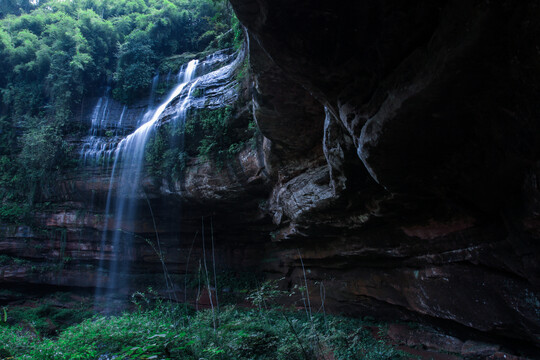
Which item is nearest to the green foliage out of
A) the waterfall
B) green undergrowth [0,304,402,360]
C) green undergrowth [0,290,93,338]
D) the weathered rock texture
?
the waterfall

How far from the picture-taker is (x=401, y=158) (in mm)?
3320

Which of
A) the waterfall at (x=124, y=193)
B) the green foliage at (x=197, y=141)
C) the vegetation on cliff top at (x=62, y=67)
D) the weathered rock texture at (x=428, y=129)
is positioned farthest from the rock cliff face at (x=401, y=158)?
the vegetation on cliff top at (x=62, y=67)

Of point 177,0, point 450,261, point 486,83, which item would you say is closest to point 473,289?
point 450,261

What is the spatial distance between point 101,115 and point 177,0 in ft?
28.6

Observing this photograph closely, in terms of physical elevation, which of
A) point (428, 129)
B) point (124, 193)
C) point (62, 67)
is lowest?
point (428, 129)

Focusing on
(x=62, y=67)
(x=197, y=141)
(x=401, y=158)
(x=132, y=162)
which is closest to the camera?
(x=401, y=158)

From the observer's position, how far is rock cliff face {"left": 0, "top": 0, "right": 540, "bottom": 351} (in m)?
2.38

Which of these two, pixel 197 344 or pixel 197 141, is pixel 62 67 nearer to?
pixel 197 141

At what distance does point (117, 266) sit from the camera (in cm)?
1221

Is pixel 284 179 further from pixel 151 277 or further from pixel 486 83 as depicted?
pixel 151 277

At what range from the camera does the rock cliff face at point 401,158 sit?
7.81 feet

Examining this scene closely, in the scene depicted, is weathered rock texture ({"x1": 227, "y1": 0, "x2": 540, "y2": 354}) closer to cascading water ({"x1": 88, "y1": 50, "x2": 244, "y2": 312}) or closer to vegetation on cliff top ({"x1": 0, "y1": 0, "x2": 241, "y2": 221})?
cascading water ({"x1": 88, "y1": 50, "x2": 244, "y2": 312})

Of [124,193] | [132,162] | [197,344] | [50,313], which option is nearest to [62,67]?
[132,162]

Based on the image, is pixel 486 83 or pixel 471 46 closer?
pixel 471 46
